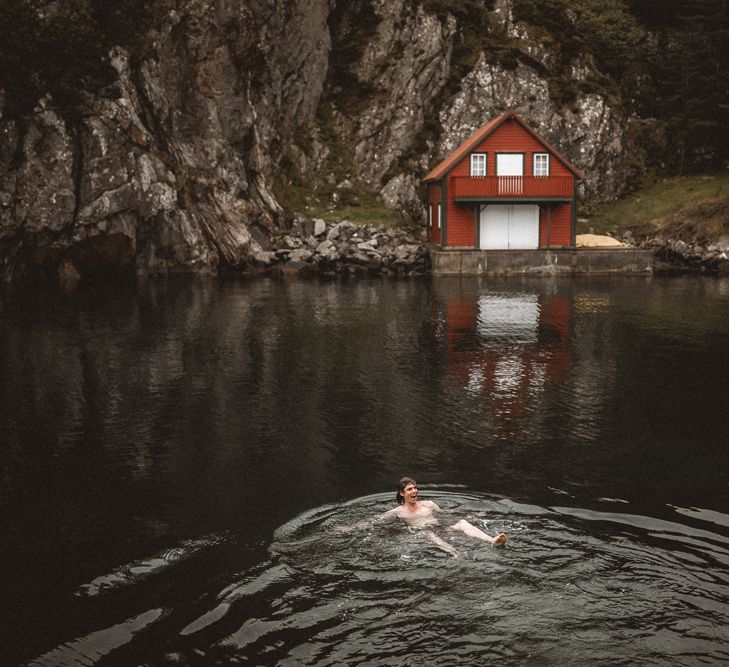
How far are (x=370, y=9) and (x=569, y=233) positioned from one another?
31051 millimetres

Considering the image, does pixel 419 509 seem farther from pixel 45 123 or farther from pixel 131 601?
pixel 45 123

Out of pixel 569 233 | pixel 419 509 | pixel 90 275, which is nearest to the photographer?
pixel 419 509

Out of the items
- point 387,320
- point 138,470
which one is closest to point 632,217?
point 387,320

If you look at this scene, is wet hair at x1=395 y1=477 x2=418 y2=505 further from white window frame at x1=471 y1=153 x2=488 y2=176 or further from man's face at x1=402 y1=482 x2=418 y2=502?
white window frame at x1=471 y1=153 x2=488 y2=176

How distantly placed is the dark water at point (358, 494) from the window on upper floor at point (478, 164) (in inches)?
1190

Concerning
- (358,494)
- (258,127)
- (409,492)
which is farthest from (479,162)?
(409,492)

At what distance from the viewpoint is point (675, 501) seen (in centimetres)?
1384

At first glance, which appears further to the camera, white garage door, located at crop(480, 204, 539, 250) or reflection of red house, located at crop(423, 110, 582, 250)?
white garage door, located at crop(480, 204, 539, 250)

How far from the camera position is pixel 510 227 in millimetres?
60250

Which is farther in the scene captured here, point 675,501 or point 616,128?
point 616,128

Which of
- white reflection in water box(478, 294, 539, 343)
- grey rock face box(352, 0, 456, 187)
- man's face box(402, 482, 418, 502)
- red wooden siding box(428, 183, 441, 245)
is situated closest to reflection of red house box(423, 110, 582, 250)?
red wooden siding box(428, 183, 441, 245)

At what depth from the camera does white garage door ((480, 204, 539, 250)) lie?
197ft

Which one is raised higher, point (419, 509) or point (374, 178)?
point (374, 178)

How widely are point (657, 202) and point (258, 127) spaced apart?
34401mm
